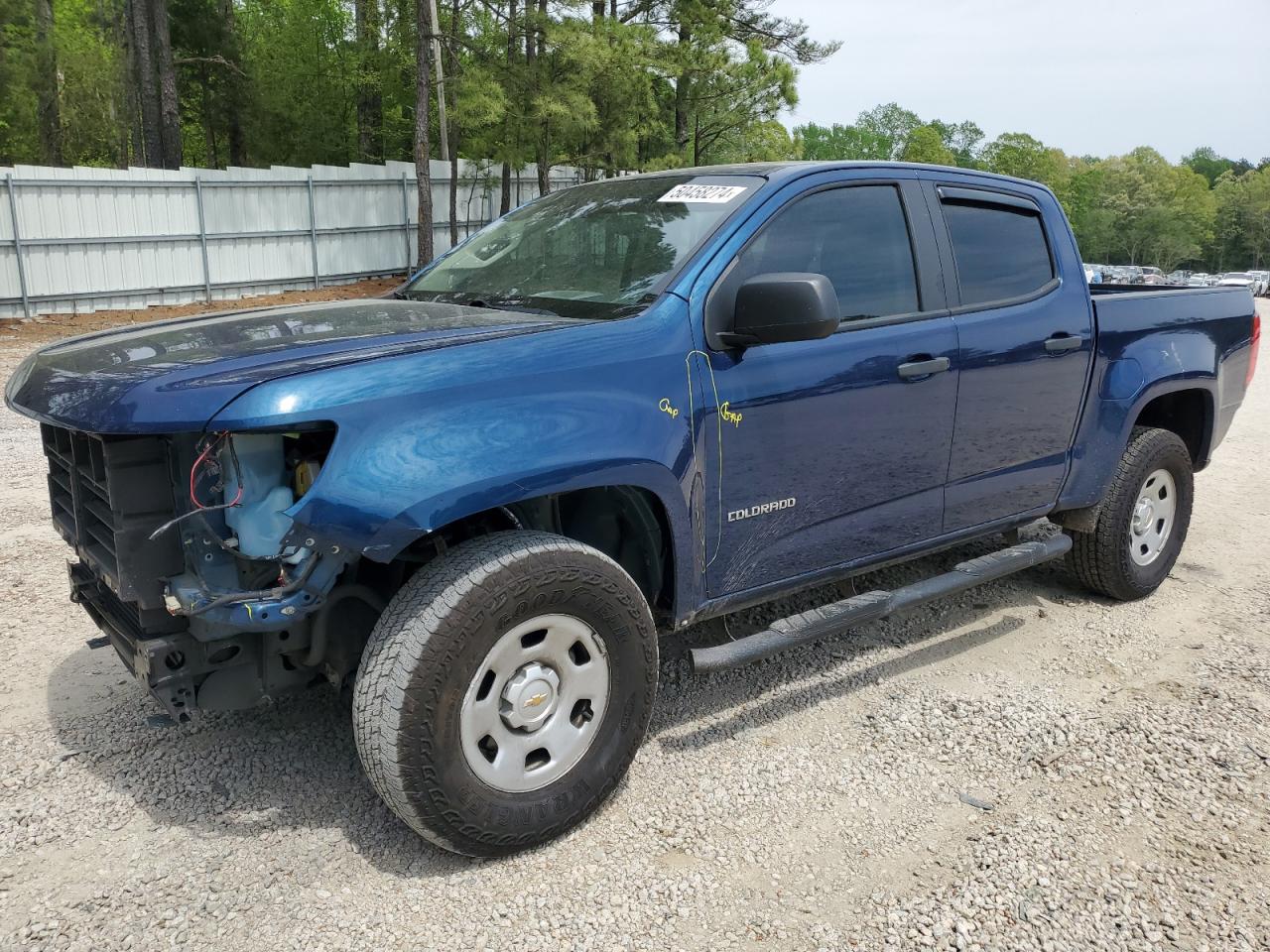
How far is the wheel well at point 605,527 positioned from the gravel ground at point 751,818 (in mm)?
637

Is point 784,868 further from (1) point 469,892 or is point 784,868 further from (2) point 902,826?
(1) point 469,892

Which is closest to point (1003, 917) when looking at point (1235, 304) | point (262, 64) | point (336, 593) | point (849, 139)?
point (336, 593)

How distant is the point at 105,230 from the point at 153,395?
1761 cm

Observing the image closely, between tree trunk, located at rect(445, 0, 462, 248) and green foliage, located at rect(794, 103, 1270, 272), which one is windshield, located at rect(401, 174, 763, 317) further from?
green foliage, located at rect(794, 103, 1270, 272)

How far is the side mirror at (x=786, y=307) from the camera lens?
2.90 metres

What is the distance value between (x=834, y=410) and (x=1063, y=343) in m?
1.40

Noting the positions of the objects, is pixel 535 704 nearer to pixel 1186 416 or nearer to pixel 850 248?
pixel 850 248

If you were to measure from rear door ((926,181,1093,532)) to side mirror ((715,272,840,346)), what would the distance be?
1.05 metres

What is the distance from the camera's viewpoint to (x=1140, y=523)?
16.0ft

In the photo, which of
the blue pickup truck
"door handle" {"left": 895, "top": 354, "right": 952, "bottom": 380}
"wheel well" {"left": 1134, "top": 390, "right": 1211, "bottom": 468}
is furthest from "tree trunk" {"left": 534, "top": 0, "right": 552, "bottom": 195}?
"door handle" {"left": 895, "top": 354, "right": 952, "bottom": 380}

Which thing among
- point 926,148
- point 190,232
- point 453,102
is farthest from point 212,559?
point 926,148

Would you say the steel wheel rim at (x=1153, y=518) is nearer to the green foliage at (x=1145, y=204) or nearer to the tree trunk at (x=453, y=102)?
the tree trunk at (x=453, y=102)

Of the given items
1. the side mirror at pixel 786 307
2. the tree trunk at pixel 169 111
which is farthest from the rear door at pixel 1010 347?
the tree trunk at pixel 169 111

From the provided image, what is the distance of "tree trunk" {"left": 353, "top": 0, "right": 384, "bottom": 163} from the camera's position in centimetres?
2961
